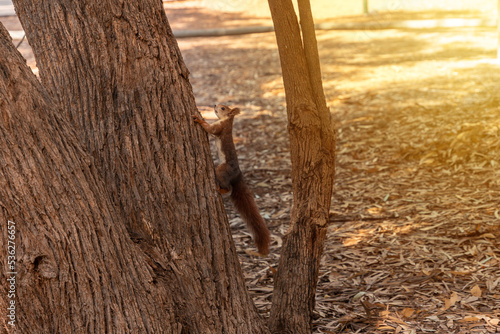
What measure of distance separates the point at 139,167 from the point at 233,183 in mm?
1327

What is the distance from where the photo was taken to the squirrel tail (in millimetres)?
3432

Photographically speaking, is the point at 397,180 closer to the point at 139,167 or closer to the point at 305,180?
the point at 305,180

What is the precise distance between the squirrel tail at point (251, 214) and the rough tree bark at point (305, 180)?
1.41ft

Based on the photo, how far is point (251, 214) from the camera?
3523 mm

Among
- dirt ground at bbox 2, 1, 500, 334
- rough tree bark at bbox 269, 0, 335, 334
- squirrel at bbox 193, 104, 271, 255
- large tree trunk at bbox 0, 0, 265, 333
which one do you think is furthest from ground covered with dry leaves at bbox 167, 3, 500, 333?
large tree trunk at bbox 0, 0, 265, 333

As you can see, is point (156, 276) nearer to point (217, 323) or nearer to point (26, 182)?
point (217, 323)

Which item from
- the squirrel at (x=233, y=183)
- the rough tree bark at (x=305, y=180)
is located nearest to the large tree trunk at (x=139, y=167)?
the rough tree bark at (x=305, y=180)

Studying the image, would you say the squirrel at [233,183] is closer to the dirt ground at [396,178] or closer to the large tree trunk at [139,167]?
the dirt ground at [396,178]

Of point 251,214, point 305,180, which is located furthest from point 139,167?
point 251,214

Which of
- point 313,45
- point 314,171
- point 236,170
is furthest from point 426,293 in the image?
point 313,45

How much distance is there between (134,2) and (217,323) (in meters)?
1.48

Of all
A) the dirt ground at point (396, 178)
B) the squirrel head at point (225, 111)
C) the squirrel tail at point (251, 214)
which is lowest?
the dirt ground at point (396, 178)

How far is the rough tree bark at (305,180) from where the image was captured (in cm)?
290

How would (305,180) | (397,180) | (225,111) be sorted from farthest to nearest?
1. (397,180)
2. (225,111)
3. (305,180)
